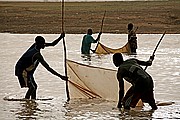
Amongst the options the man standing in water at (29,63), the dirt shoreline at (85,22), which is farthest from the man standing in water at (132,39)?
the dirt shoreline at (85,22)

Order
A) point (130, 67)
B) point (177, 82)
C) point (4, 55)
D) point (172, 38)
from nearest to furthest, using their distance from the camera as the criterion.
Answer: point (130, 67) < point (177, 82) < point (4, 55) < point (172, 38)

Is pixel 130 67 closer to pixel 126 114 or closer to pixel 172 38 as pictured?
pixel 126 114

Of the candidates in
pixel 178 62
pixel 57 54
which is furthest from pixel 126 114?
pixel 57 54

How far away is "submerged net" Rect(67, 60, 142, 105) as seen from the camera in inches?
461

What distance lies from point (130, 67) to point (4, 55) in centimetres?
1155

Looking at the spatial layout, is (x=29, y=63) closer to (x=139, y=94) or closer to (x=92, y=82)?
(x=92, y=82)

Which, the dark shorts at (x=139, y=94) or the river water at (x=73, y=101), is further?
the river water at (x=73, y=101)

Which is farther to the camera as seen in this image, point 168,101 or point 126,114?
point 168,101

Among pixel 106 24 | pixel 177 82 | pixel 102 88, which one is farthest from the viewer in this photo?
pixel 106 24

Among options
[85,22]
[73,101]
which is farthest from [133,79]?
[85,22]

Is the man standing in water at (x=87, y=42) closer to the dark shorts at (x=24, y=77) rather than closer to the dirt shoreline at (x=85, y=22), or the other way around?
the dark shorts at (x=24, y=77)

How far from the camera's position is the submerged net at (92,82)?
11703 mm

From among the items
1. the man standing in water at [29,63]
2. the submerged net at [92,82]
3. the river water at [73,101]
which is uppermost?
the man standing in water at [29,63]

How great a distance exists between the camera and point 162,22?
1533 inches
